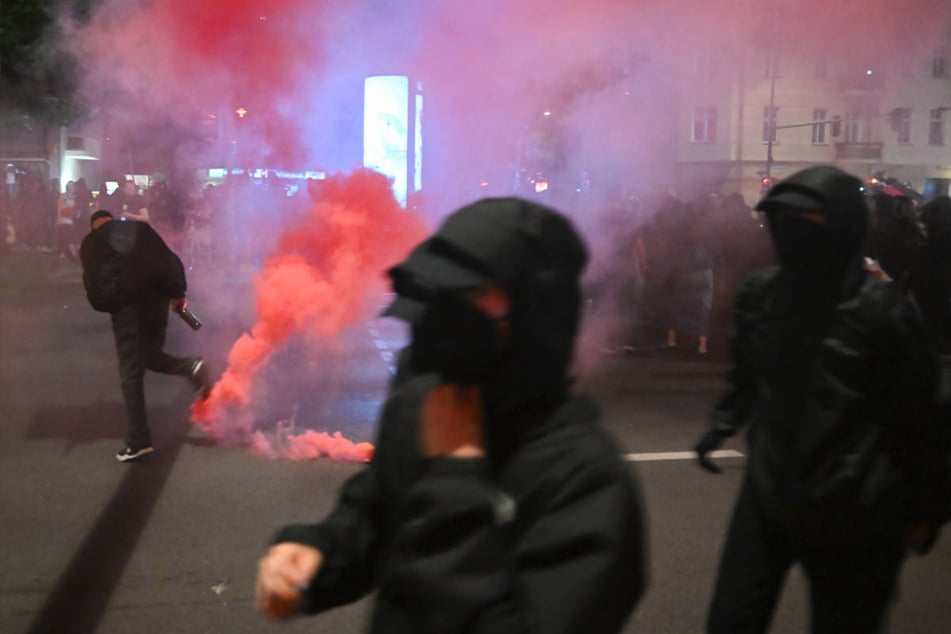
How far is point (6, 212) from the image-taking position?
71.5ft

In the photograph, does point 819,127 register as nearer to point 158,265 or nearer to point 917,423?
point 158,265

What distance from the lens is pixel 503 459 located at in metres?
1.51

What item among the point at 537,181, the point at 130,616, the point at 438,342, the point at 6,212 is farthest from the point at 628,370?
the point at 6,212

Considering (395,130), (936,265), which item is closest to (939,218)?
(936,265)

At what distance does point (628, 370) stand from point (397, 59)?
12.5 ft

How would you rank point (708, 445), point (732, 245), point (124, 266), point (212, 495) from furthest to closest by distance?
1. point (732, 245)
2. point (124, 266)
3. point (212, 495)
4. point (708, 445)

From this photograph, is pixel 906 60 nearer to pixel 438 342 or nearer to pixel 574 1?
→ pixel 574 1

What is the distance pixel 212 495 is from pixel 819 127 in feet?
23.7

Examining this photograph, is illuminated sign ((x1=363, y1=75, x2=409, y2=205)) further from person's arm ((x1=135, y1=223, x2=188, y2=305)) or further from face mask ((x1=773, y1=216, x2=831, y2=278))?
face mask ((x1=773, y1=216, x2=831, y2=278))

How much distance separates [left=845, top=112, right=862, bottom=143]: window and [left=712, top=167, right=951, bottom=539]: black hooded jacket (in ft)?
23.1

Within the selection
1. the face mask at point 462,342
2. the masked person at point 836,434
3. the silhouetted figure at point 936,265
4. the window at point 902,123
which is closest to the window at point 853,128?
the window at point 902,123

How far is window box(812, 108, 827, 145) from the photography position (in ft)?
30.5

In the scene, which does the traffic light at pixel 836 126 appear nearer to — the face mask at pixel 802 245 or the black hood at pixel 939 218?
the black hood at pixel 939 218

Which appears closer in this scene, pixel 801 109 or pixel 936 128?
pixel 801 109
